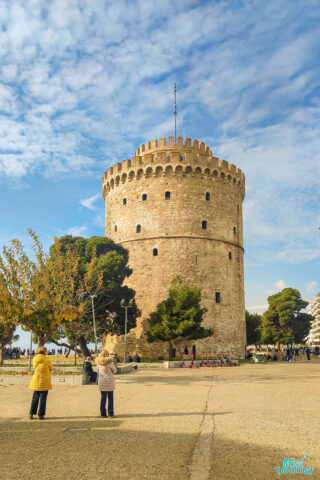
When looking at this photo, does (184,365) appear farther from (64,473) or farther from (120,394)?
(64,473)

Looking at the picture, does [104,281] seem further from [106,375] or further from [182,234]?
[106,375]

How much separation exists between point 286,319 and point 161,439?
4216cm

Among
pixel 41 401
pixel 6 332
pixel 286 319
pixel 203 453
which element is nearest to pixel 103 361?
pixel 41 401

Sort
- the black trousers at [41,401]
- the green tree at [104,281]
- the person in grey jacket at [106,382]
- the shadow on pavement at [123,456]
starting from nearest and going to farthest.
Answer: the shadow on pavement at [123,456] → the black trousers at [41,401] → the person in grey jacket at [106,382] → the green tree at [104,281]

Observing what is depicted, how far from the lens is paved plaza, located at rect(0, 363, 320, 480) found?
437cm

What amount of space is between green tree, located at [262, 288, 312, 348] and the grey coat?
40.5 meters

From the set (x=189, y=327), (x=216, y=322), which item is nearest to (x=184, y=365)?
(x=189, y=327)

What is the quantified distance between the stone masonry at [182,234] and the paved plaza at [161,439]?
24.2 m

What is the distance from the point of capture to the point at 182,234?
114 ft

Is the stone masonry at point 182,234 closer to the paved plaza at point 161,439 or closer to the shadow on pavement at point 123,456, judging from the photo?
the paved plaza at point 161,439

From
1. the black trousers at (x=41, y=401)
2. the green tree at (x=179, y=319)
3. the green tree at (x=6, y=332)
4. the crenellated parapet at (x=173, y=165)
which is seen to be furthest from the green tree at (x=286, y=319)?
the black trousers at (x=41, y=401)

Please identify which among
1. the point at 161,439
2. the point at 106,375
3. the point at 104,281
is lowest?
the point at 161,439

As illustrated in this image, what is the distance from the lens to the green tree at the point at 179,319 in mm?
28047

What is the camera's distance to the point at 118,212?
37625 mm
